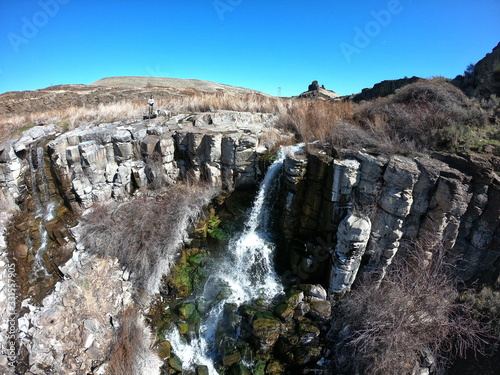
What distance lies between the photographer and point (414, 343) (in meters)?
4.98

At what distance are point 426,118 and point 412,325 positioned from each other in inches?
226

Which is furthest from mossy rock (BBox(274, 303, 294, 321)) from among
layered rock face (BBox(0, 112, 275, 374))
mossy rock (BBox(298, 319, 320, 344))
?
layered rock face (BBox(0, 112, 275, 374))

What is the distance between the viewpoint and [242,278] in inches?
281

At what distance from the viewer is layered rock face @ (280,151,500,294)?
545cm

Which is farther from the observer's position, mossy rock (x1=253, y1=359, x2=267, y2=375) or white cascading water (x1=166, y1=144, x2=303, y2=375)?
white cascading water (x1=166, y1=144, x2=303, y2=375)

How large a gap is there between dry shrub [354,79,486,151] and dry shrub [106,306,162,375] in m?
7.91

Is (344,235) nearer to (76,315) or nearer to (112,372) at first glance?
(112,372)

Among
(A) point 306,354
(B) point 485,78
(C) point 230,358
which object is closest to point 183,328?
(C) point 230,358

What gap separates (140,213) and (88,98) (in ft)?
64.1

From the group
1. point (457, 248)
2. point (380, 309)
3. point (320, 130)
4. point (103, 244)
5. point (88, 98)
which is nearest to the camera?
point (380, 309)

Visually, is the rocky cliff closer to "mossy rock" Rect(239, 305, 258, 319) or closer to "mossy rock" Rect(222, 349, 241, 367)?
"mossy rock" Rect(239, 305, 258, 319)

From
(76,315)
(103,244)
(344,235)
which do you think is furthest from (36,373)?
(344,235)

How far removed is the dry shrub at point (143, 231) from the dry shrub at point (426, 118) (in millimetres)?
6356

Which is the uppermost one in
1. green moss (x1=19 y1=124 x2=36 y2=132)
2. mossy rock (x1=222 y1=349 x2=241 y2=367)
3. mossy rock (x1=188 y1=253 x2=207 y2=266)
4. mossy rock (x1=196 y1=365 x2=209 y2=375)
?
green moss (x1=19 y1=124 x2=36 y2=132)
